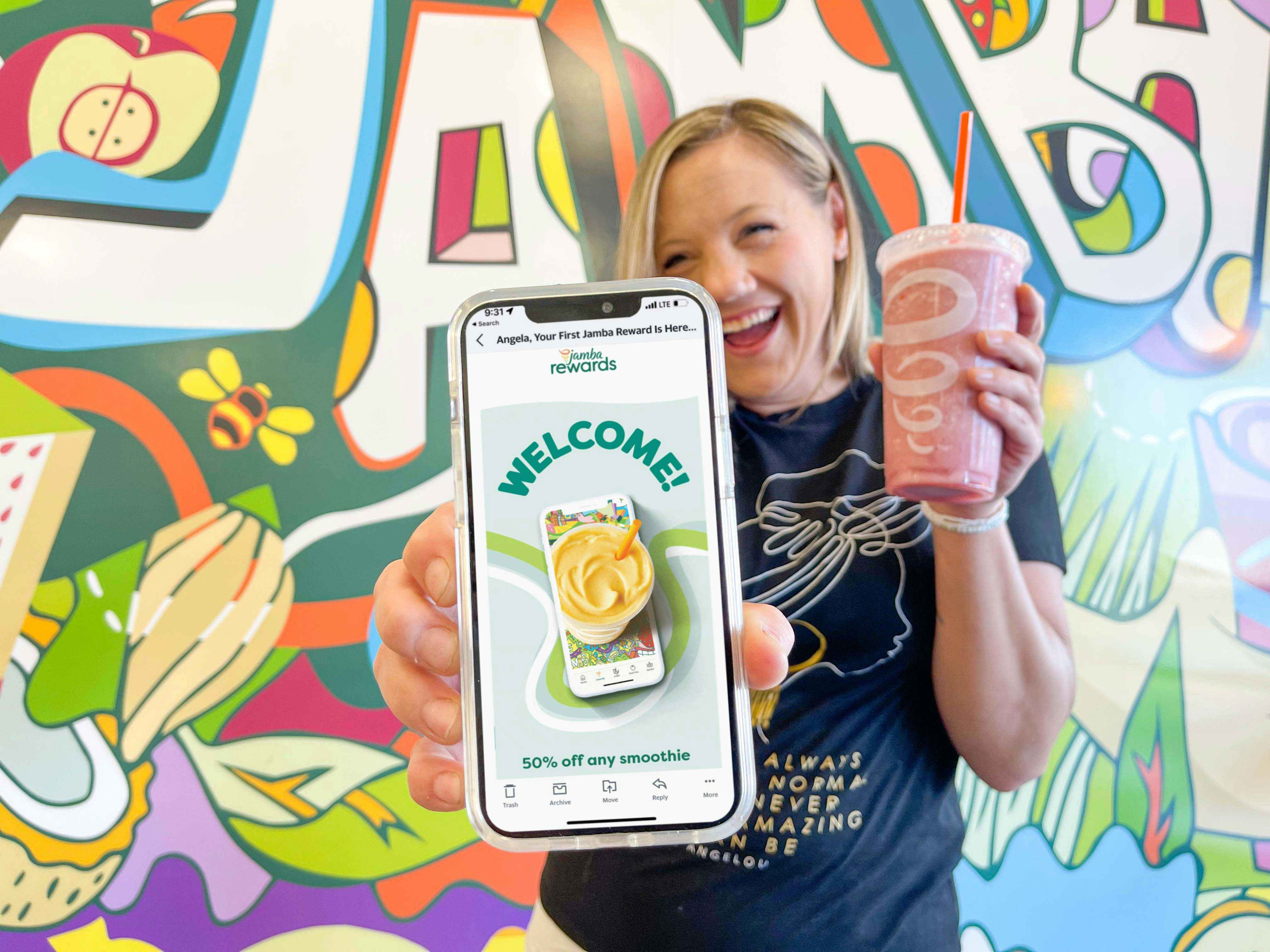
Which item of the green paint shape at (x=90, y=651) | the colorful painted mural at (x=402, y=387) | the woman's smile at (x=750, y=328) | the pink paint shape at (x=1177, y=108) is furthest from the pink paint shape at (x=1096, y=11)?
the green paint shape at (x=90, y=651)

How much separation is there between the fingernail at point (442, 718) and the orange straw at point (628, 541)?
18 cm

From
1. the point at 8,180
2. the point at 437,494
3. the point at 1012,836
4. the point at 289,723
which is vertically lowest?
the point at 1012,836

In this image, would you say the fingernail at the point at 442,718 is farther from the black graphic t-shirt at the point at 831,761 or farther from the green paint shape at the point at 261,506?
the green paint shape at the point at 261,506

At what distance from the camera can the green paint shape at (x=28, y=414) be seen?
1.29 metres

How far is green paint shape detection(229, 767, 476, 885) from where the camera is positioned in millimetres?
1266

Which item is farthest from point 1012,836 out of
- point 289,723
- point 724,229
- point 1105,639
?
point 289,723

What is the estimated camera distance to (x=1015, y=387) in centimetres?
63

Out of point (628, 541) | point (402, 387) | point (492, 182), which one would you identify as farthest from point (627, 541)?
point (492, 182)

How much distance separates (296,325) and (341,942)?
3.45ft

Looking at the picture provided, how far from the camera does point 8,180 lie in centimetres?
131

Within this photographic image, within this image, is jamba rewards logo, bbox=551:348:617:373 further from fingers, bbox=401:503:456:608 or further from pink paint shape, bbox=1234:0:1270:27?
pink paint shape, bbox=1234:0:1270:27

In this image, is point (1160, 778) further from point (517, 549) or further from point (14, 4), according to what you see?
point (14, 4)

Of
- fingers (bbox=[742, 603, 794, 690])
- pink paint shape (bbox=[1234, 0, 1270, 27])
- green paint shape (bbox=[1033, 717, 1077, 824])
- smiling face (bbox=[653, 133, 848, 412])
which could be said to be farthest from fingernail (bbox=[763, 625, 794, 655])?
pink paint shape (bbox=[1234, 0, 1270, 27])

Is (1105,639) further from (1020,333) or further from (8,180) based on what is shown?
(8,180)
